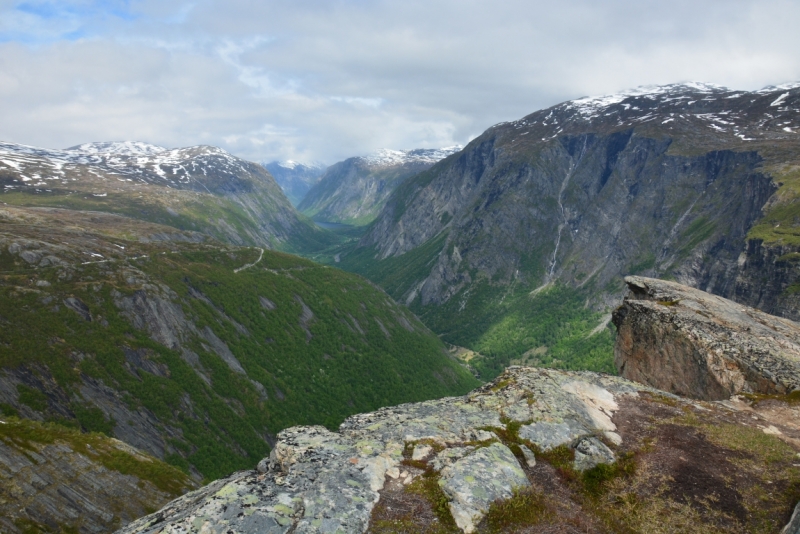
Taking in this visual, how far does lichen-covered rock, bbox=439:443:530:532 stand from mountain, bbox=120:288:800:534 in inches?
2.5

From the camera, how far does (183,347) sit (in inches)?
4464

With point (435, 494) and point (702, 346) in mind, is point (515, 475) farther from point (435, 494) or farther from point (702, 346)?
point (702, 346)

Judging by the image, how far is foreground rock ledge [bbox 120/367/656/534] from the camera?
691 inches

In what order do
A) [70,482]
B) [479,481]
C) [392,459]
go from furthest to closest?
[70,482] → [392,459] → [479,481]

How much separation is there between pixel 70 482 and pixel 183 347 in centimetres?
6776

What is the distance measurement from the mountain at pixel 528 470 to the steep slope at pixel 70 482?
116 feet

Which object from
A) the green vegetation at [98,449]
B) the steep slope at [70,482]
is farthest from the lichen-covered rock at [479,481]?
the green vegetation at [98,449]

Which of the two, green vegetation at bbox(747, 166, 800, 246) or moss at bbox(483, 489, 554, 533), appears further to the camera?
green vegetation at bbox(747, 166, 800, 246)

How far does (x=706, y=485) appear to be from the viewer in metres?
21.7

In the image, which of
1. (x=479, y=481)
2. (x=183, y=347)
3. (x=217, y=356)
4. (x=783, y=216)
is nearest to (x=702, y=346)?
(x=479, y=481)

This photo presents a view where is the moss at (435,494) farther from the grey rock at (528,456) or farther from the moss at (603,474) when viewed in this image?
the moss at (603,474)

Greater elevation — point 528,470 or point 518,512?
point 518,512

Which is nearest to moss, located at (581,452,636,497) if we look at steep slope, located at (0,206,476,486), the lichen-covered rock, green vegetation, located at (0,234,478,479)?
the lichen-covered rock

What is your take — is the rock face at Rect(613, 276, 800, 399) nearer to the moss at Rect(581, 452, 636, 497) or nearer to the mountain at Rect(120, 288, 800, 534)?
the mountain at Rect(120, 288, 800, 534)
